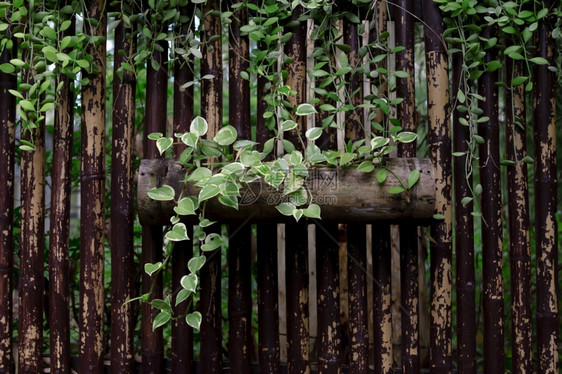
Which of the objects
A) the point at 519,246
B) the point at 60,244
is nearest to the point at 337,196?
the point at 519,246

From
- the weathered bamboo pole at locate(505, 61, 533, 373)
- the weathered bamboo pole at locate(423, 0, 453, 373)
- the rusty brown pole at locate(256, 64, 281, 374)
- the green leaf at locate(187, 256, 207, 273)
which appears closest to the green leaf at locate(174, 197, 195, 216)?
the green leaf at locate(187, 256, 207, 273)

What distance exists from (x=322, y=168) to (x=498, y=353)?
815 mm

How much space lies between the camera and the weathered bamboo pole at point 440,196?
61.7 inches

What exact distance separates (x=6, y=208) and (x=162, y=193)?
2.05 ft

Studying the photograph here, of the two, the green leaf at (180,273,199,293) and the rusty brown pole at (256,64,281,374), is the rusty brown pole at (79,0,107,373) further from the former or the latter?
the rusty brown pole at (256,64,281,374)

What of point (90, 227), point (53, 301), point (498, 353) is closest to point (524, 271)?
point (498, 353)

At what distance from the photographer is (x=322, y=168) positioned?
1406 millimetres

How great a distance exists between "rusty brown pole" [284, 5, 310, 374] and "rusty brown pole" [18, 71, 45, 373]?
796 millimetres

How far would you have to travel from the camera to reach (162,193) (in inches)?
54.0

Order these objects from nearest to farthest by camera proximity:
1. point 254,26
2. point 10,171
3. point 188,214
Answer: point 188,214
point 254,26
point 10,171

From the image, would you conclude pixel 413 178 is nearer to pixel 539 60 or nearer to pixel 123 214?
pixel 539 60

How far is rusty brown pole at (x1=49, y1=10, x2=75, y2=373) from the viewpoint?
161 centimetres

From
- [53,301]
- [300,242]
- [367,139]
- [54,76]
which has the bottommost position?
[53,301]

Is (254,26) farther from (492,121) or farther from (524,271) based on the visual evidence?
(524,271)
